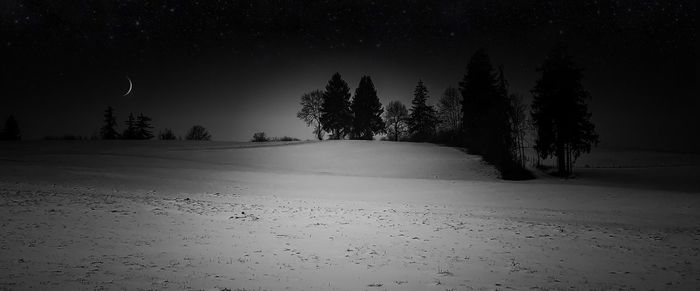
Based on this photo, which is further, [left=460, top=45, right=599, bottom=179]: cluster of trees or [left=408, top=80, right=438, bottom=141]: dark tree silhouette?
[left=408, top=80, right=438, bottom=141]: dark tree silhouette

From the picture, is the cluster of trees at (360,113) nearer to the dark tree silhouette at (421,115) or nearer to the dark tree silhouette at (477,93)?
the dark tree silhouette at (421,115)

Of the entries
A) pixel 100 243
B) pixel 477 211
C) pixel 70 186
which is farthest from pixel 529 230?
pixel 70 186

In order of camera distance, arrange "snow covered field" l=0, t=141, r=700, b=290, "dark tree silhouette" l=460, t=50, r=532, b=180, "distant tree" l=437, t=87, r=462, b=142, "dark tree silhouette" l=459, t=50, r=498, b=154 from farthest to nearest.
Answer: "distant tree" l=437, t=87, r=462, b=142 < "dark tree silhouette" l=459, t=50, r=498, b=154 < "dark tree silhouette" l=460, t=50, r=532, b=180 < "snow covered field" l=0, t=141, r=700, b=290

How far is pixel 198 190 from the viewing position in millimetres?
23188

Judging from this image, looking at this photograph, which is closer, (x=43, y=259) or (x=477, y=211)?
(x=43, y=259)

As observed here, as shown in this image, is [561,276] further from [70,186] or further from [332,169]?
[332,169]

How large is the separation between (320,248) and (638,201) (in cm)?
1900

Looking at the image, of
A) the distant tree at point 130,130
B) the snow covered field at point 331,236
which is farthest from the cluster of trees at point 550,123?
the distant tree at point 130,130

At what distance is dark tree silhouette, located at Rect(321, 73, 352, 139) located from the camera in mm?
74188

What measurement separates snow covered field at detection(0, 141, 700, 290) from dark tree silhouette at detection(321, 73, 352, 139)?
46872 mm

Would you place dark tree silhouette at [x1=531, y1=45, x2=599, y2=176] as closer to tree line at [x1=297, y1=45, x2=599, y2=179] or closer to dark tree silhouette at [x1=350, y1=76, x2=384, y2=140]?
tree line at [x1=297, y1=45, x2=599, y2=179]

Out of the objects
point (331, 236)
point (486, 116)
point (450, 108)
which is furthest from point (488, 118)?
point (331, 236)

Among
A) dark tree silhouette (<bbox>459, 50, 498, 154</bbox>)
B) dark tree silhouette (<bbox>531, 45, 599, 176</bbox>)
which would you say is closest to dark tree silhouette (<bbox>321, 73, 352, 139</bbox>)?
dark tree silhouette (<bbox>459, 50, 498, 154</bbox>)

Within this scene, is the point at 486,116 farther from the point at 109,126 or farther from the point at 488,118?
the point at 109,126
